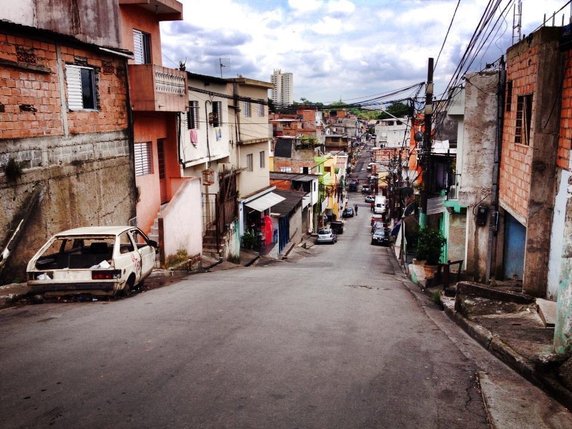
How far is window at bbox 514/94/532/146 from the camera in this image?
37.8ft

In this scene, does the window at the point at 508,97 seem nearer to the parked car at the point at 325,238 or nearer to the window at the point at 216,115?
the window at the point at 216,115

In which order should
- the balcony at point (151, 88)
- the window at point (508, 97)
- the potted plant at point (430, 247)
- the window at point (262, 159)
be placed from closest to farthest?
the window at point (508, 97)
the balcony at point (151, 88)
the potted plant at point (430, 247)
the window at point (262, 159)

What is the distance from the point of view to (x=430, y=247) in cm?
1827

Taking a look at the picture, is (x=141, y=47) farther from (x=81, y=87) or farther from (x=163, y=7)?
Answer: (x=81, y=87)

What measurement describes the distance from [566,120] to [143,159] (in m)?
13.1

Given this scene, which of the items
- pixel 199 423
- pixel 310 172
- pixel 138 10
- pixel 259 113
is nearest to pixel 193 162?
pixel 138 10

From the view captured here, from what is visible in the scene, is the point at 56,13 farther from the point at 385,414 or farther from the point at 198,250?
the point at 385,414

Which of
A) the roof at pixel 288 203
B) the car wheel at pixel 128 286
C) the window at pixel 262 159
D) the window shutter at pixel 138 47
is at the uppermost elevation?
the window shutter at pixel 138 47

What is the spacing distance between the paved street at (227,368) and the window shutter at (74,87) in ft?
19.5

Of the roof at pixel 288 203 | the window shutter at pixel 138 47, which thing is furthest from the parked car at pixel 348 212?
the window shutter at pixel 138 47

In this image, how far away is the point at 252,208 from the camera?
94.0 ft

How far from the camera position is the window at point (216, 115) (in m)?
23.2

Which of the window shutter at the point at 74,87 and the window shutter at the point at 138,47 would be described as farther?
the window shutter at the point at 138,47

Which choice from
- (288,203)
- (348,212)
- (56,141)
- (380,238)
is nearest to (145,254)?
(56,141)
